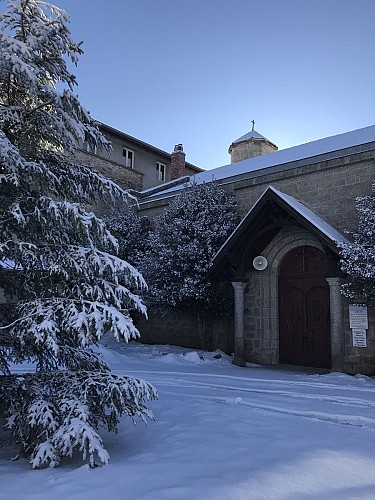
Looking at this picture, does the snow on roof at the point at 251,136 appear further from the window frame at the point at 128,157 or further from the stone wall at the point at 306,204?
the stone wall at the point at 306,204

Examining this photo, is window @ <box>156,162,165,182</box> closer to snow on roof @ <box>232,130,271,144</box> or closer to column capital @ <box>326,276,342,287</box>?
snow on roof @ <box>232,130,271,144</box>

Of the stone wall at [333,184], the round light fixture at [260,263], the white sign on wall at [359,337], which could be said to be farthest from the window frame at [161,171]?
the white sign on wall at [359,337]

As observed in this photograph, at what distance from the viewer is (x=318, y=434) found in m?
4.47

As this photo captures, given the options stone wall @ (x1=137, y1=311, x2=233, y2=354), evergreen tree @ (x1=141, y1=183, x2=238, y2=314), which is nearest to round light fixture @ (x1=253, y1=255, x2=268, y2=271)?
evergreen tree @ (x1=141, y1=183, x2=238, y2=314)

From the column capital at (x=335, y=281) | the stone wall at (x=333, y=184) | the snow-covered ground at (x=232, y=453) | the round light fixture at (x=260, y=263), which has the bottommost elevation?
the snow-covered ground at (x=232, y=453)

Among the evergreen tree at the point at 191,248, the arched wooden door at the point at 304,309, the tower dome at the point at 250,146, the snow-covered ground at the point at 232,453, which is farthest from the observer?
the tower dome at the point at 250,146

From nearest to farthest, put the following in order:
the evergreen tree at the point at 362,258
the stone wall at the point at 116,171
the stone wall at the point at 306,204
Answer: the evergreen tree at the point at 362,258 → the stone wall at the point at 306,204 → the stone wall at the point at 116,171

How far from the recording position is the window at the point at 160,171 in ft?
82.4

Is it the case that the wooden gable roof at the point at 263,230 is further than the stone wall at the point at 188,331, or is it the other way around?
the stone wall at the point at 188,331

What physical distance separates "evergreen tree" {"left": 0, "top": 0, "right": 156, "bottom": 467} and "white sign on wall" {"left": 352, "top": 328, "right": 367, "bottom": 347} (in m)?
6.81

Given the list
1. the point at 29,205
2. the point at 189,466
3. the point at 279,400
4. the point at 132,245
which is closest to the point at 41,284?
the point at 29,205

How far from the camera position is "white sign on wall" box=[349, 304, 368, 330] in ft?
30.8

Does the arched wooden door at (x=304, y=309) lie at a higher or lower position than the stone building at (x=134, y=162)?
lower

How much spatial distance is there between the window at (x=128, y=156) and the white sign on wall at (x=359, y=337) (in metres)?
15.8
